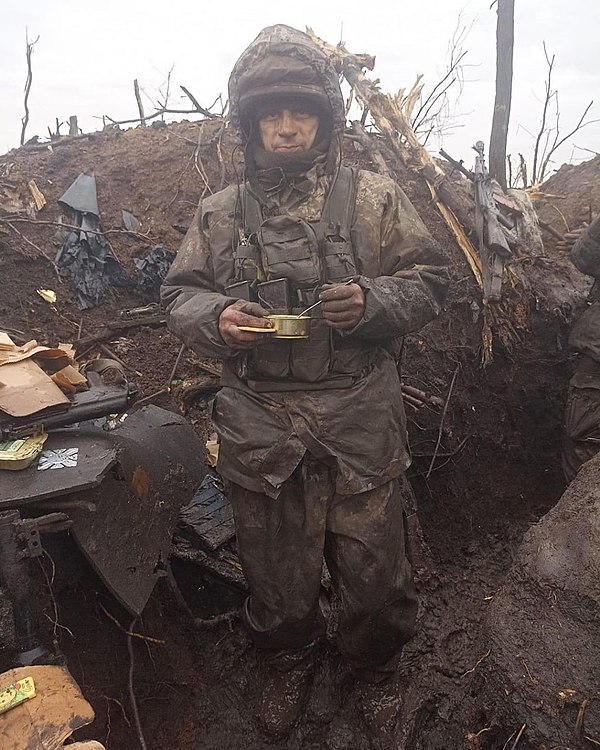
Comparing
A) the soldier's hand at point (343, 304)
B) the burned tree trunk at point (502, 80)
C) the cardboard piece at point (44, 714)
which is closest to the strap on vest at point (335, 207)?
the soldier's hand at point (343, 304)

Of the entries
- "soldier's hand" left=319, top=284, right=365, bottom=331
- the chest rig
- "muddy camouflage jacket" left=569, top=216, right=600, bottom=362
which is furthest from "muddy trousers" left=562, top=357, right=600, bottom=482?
"soldier's hand" left=319, top=284, right=365, bottom=331

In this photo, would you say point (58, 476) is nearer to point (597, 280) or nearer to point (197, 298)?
point (197, 298)

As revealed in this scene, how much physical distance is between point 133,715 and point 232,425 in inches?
53.3

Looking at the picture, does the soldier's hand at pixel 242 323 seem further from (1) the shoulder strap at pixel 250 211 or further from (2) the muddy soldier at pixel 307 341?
(1) the shoulder strap at pixel 250 211

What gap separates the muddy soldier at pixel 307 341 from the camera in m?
2.30


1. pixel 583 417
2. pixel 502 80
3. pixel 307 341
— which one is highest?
pixel 502 80

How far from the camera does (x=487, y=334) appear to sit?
4.59m

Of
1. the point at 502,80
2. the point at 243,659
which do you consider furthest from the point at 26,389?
the point at 502,80

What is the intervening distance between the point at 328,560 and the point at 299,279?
1.29m

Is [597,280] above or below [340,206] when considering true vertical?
below

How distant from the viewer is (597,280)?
3879 mm

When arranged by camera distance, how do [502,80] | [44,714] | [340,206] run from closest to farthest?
[44,714] → [340,206] → [502,80]

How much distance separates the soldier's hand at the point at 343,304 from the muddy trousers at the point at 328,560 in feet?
2.02

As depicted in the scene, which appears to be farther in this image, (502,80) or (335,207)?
(502,80)
